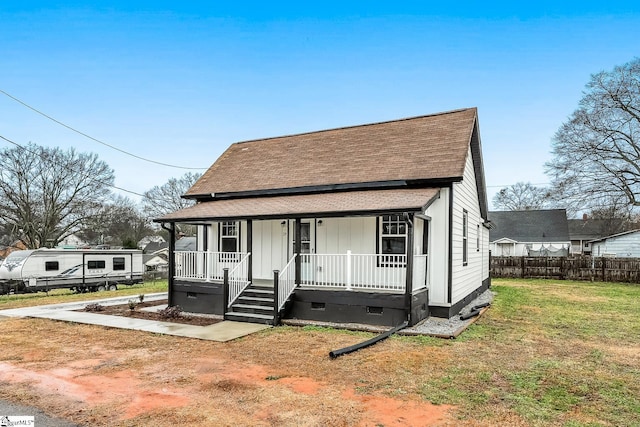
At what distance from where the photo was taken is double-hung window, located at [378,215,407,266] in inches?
404

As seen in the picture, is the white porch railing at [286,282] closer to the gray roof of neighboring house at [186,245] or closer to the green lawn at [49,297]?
the green lawn at [49,297]

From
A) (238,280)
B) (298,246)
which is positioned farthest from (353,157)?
(238,280)

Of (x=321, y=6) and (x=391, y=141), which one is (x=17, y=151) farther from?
(x=391, y=141)

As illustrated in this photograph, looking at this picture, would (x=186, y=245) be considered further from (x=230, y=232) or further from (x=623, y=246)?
(x=623, y=246)

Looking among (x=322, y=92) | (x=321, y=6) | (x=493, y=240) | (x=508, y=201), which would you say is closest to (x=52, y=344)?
(x=321, y=6)

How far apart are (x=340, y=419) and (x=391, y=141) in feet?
33.2

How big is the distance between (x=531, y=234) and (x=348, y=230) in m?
32.4

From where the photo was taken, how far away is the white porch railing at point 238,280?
10.6 meters

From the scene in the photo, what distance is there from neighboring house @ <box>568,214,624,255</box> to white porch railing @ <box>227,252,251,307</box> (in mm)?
50591

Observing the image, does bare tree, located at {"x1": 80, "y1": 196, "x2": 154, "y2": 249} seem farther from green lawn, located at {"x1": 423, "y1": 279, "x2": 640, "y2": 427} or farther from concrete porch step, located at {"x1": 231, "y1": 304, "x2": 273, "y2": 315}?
green lawn, located at {"x1": 423, "y1": 279, "x2": 640, "y2": 427}

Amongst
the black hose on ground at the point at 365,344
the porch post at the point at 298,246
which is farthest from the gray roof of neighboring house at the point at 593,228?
the black hose on ground at the point at 365,344

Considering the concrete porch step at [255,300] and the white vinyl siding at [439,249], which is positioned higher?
the white vinyl siding at [439,249]

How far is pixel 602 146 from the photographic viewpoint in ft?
85.6

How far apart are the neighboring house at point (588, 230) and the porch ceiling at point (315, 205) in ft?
161
